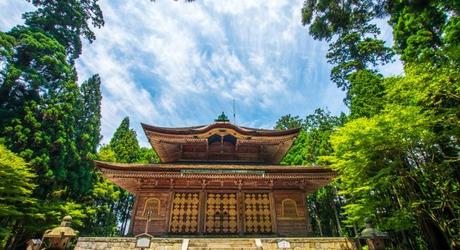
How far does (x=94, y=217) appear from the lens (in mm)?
21781

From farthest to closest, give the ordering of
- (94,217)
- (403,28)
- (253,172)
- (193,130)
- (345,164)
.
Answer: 1. (94,217)
2. (193,130)
3. (403,28)
4. (253,172)
5. (345,164)

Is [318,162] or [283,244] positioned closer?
[283,244]

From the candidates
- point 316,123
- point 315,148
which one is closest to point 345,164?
point 315,148

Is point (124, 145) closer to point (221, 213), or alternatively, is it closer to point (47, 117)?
point (47, 117)

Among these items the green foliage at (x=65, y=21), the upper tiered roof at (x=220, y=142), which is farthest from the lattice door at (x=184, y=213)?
the green foliage at (x=65, y=21)

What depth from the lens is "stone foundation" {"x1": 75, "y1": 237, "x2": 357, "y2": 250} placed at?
9133 millimetres

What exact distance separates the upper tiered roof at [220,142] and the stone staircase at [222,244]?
636 centimetres

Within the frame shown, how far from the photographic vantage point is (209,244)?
948 centimetres

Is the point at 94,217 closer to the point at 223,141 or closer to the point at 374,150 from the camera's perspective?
the point at 223,141

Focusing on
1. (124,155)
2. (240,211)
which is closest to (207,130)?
(240,211)

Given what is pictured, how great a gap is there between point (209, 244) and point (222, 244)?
20.1 inches

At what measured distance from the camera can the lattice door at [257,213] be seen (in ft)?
40.8

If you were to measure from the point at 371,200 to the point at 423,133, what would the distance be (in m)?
3.62

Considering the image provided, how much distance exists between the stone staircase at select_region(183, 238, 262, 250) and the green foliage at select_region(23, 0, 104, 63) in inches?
819
